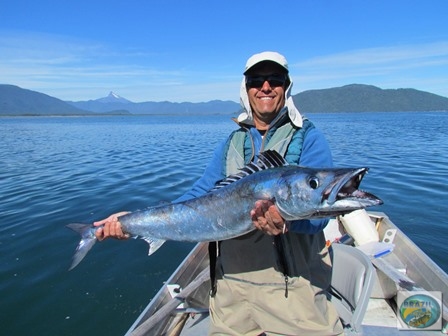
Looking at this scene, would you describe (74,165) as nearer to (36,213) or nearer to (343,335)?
(36,213)

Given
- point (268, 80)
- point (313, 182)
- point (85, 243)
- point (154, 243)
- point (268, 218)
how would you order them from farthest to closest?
1. point (85, 243)
2. point (154, 243)
3. point (268, 80)
4. point (268, 218)
5. point (313, 182)

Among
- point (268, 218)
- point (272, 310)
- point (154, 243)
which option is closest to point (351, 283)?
point (272, 310)

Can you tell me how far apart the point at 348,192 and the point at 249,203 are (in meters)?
1.08

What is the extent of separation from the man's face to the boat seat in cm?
230

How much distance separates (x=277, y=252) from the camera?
354 cm

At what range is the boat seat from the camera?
3.96 meters

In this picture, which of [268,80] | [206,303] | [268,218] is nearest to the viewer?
[268,218]

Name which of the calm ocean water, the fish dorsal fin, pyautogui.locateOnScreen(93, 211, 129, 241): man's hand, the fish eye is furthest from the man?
the calm ocean water

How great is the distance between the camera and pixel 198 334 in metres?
5.29

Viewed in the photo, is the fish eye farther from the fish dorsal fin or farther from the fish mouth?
the fish dorsal fin

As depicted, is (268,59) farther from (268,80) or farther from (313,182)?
(313,182)

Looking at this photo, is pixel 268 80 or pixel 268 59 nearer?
pixel 268 59

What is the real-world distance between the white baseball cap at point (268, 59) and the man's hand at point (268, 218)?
70.1 inches

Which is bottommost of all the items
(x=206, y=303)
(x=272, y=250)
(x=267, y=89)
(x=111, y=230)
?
(x=206, y=303)
